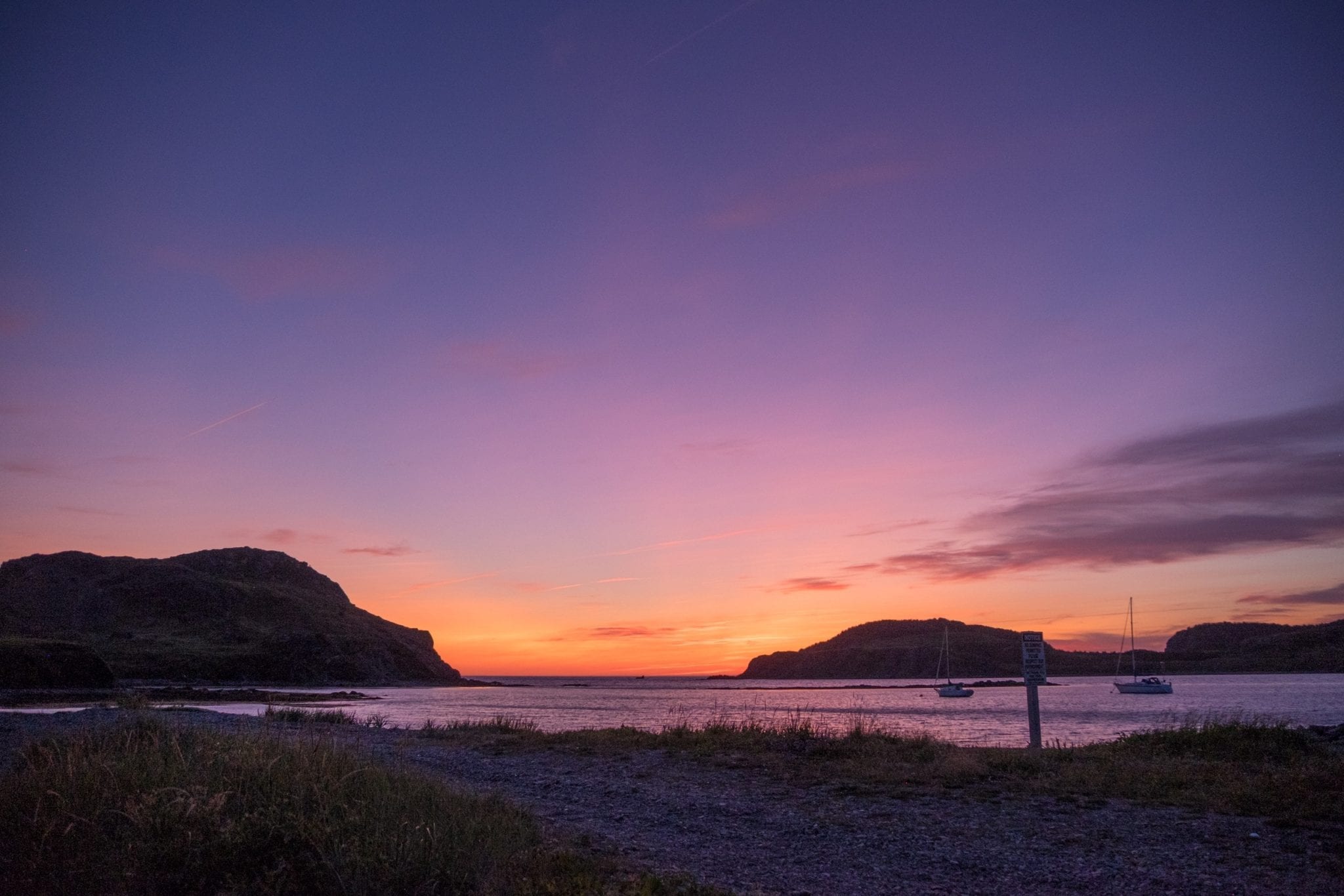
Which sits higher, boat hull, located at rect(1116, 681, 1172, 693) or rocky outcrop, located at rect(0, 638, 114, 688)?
rocky outcrop, located at rect(0, 638, 114, 688)

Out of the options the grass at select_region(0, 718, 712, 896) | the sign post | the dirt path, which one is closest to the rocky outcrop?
the dirt path

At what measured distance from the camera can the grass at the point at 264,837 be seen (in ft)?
22.2

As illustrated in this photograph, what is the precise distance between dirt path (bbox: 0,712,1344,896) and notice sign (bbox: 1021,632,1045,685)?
794 cm

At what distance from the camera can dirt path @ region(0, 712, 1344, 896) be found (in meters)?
7.75

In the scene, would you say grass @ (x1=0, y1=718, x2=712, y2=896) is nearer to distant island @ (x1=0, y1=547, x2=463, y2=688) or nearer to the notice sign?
the notice sign

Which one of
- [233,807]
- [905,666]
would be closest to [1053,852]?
[233,807]

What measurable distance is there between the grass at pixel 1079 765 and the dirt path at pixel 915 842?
0.70m

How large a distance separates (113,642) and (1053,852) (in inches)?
5314

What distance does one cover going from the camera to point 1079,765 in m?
14.3

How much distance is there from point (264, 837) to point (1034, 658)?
17.2 m

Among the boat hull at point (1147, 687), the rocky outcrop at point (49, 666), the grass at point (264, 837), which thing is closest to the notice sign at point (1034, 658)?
the grass at point (264, 837)

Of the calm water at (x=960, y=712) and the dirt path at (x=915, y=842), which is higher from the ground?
the dirt path at (x=915, y=842)

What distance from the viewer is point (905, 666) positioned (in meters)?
200

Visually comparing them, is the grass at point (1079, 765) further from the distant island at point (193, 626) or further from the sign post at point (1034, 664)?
the distant island at point (193, 626)
